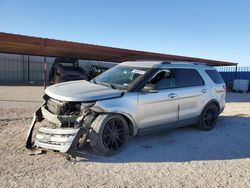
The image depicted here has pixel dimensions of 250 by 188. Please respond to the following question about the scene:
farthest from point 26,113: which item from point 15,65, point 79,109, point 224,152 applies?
point 15,65

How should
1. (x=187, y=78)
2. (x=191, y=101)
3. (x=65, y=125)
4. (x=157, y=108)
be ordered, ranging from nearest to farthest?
(x=65, y=125) < (x=157, y=108) < (x=191, y=101) < (x=187, y=78)

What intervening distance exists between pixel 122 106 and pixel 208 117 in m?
3.33

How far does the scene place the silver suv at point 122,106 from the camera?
17.3 ft

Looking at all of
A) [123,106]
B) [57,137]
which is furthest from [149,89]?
[57,137]

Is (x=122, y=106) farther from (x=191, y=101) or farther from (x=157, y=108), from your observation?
(x=191, y=101)

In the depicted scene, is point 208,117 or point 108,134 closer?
point 108,134

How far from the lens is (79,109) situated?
540 cm

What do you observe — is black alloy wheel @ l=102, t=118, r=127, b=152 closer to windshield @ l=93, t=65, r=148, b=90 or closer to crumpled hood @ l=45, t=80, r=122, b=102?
crumpled hood @ l=45, t=80, r=122, b=102

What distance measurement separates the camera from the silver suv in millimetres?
5266

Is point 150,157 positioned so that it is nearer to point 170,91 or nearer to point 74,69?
point 170,91

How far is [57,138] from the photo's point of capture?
5102 millimetres

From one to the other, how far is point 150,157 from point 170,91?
174cm

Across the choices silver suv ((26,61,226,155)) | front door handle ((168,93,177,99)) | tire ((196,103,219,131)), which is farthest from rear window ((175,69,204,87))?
tire ((196,103,219,131))

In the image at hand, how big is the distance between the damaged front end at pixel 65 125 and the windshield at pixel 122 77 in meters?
1.08
